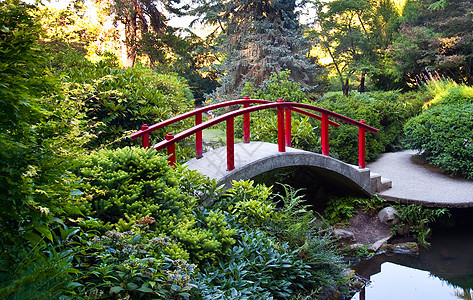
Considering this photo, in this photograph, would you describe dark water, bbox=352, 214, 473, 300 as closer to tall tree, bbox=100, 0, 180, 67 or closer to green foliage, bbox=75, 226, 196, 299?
green foliage, bbox=75, 226, 196, 299

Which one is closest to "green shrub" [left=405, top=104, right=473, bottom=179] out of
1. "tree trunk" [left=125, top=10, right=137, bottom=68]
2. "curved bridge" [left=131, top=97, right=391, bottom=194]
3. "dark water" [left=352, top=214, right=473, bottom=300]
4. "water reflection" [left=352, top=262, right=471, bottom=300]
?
"curved bridge" [left=131, top=97, right=391, bottom=194]

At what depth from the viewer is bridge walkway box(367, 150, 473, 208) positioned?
21.8ft

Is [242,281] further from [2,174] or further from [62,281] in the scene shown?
[2,174]

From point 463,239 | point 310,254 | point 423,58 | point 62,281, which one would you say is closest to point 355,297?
point 310,254

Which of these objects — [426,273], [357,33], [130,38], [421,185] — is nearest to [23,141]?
[426,273]

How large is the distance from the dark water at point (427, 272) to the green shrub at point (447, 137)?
6.08 ft

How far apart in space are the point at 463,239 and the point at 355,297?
8.73 feet

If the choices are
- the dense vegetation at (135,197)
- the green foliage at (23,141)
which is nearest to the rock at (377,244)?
the dense vegetation at (135,197)

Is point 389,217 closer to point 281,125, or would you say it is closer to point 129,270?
point 281,125

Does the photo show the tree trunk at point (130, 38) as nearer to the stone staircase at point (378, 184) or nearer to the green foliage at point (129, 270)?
the stone staircase at point (378, 184)

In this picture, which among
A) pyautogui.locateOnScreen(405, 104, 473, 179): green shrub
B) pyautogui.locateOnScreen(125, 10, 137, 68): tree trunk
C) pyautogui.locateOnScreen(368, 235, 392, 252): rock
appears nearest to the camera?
pyautogui.locateOnScreen(368, 235, 392, 252): rock

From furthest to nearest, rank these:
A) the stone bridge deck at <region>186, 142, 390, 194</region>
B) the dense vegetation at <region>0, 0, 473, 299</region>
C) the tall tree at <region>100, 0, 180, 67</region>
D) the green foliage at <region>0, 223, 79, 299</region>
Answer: the tall tree at <region>100, 0, 180, 67</region>, the stone bridge deck at <region>186, 142, 390, 194</region>, the dense vegetation at <region>0, 0, 473, 299</region>, the green foliage at <region>0, 223, 79, 299</region>

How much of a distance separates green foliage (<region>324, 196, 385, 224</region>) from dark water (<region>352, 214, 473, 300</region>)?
1035mm

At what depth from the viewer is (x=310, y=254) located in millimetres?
4348
